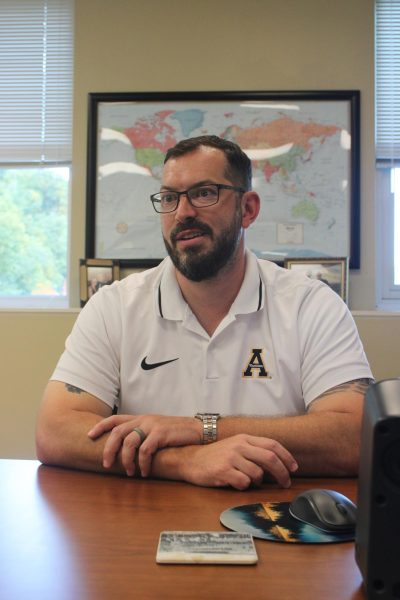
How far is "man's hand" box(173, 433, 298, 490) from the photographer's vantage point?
100 centimetres

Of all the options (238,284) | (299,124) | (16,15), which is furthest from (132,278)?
(16,15)

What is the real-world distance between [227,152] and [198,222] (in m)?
0.23

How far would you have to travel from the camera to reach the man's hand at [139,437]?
1.10 meters

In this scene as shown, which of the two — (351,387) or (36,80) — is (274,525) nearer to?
(351,387)

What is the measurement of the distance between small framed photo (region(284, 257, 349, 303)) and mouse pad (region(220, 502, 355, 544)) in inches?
71.7

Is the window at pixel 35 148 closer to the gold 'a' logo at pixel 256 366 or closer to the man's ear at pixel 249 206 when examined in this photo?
the man's ear at pixel 249 206

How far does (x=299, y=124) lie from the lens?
279cm

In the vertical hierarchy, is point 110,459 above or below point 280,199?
below

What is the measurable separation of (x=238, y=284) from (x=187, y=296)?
0.16 meters

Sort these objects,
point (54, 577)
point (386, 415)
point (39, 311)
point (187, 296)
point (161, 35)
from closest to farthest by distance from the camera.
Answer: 1. point (386, 415)
2. point (54, 577)
3. point (187, 296)
4. point (39, 311)
5. point (161, 35)

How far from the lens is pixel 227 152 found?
169 centimetres

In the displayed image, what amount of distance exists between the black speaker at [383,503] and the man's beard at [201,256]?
1114 millimetres

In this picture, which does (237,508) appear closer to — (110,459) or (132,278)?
(110,459)

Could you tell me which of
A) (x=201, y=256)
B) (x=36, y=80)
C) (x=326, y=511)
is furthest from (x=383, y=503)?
(x=36, y=80)
